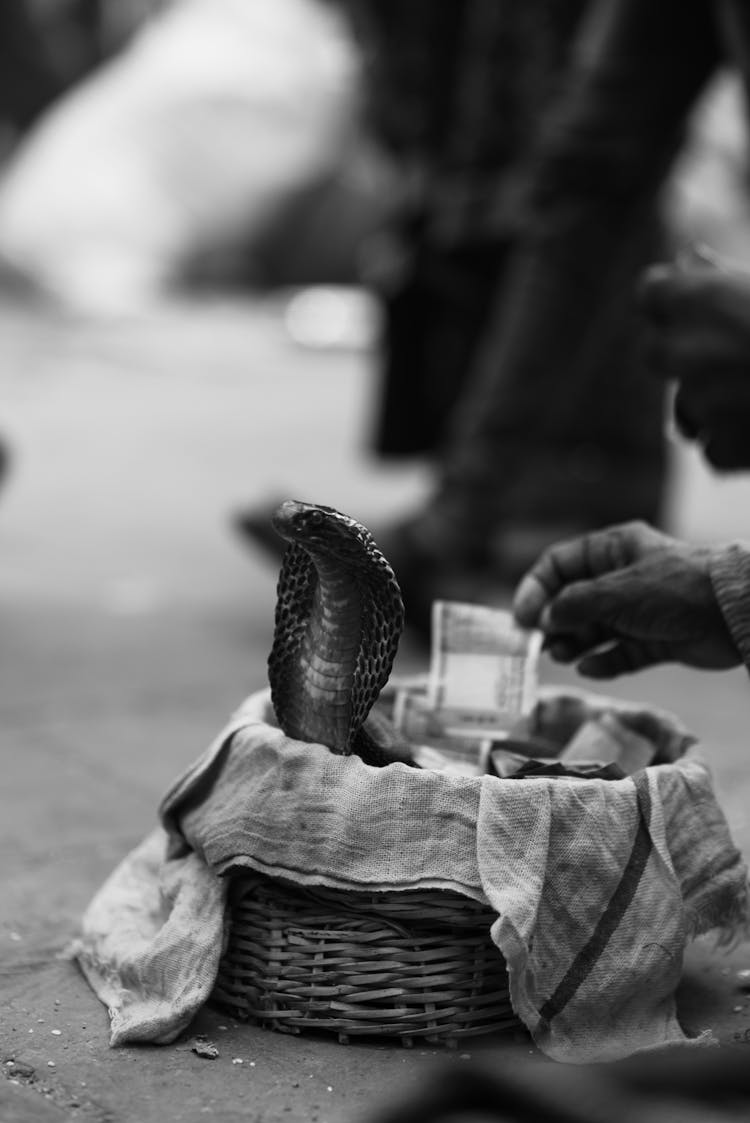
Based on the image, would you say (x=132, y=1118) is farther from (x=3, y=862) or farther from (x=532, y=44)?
(x=532, y=44)

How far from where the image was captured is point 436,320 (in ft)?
18.1

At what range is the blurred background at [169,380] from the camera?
3.48 m

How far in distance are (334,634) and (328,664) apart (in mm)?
38

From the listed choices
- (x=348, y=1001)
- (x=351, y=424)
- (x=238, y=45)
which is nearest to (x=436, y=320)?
(x=351, y=424)

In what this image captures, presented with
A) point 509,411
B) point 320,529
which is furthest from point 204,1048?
point 509,411

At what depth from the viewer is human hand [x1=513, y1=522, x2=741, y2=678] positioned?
7.66 ft

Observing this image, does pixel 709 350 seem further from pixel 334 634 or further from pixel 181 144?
pixel 181 144

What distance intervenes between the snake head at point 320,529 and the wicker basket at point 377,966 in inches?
15.0

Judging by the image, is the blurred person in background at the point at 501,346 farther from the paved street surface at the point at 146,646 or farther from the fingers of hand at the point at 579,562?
the fingers of hand at the point at 579,562

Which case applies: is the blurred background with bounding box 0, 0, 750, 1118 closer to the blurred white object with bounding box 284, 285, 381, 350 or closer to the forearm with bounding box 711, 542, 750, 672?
the blurred white object with bounding box 284, 285, 381, 350

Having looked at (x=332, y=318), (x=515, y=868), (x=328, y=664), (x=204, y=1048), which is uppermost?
(x=332, y=318)

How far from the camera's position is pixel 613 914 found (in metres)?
2.12

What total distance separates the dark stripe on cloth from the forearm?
243 millimetres

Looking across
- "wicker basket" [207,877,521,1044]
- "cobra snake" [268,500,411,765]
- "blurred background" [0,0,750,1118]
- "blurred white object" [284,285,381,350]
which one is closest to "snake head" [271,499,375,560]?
"cobra snake" [268,500,411,765]
